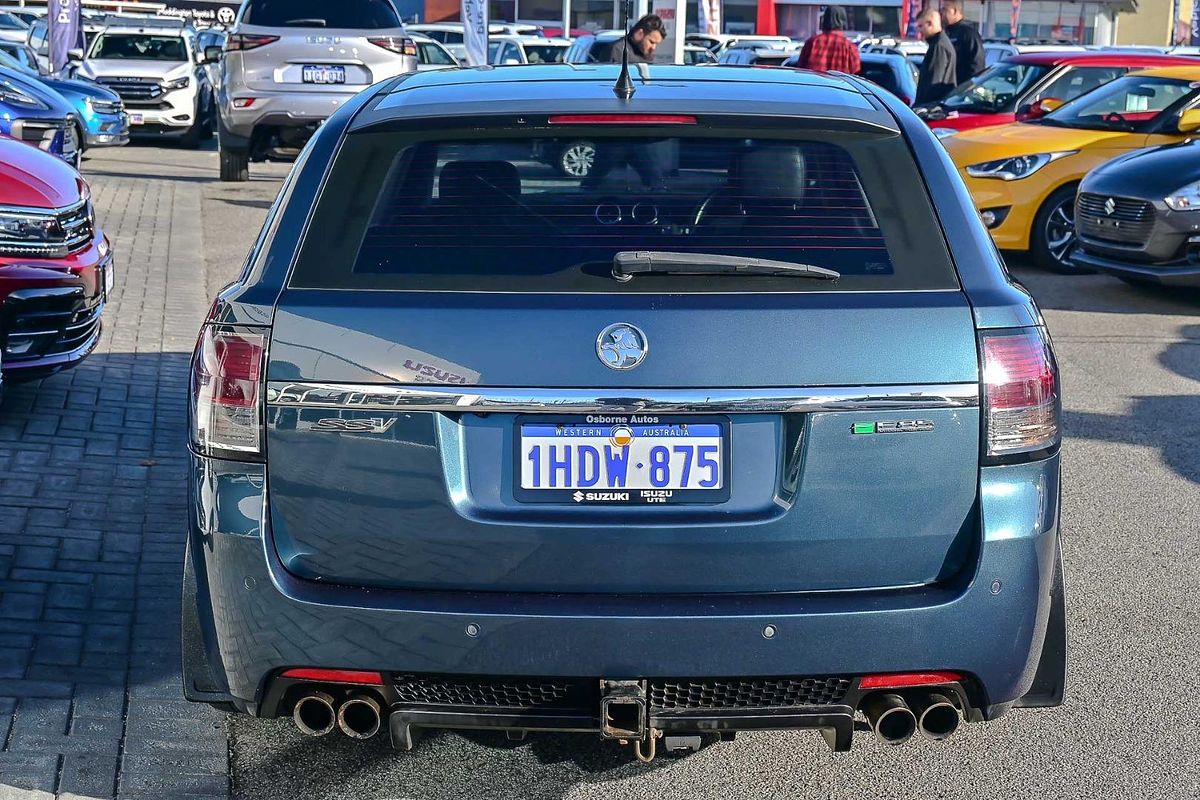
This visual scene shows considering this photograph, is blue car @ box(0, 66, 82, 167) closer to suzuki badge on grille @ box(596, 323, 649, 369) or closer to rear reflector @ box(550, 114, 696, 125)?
rear reflector @ box(550, 114, 696, 125)

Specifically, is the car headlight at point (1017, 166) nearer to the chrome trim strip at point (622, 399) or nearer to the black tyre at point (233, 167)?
the black tyre at point (233, 167)

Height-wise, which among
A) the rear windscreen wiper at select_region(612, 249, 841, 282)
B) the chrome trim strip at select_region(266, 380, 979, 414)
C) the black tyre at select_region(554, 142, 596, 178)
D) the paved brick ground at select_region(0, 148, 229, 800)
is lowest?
the paved brick ground at select_region(0, 148, 229, 800)

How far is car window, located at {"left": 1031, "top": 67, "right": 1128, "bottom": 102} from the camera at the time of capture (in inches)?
560

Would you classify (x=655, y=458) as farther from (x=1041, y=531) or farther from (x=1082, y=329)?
(x=1082, y=329)

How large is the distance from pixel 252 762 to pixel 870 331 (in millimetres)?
1853

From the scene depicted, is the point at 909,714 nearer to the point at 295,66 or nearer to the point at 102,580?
the point at 102,580

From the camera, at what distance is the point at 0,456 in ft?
20.3

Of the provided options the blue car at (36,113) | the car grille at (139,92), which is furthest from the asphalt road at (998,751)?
the car grille at (139,92)

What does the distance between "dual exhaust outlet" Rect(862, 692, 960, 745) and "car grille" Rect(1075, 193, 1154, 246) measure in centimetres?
785

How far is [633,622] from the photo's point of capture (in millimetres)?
3000

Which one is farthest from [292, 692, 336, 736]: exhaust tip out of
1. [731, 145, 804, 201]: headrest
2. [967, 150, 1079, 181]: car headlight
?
[967, 150, 1079, 181]: car headlight

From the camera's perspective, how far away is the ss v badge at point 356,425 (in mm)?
3002

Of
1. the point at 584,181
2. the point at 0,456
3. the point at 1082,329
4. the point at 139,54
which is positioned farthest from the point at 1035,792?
the point at 139,54

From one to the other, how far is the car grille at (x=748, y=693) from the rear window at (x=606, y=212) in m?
0.79
